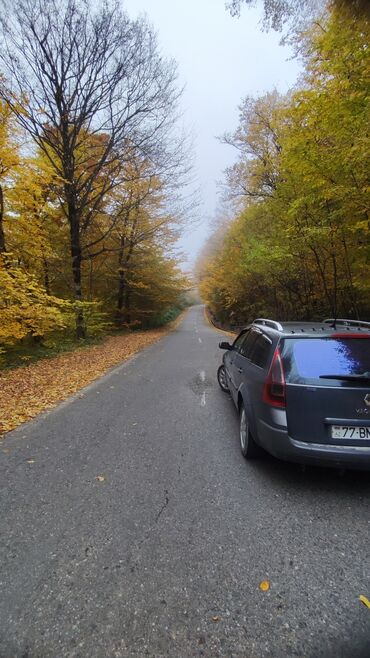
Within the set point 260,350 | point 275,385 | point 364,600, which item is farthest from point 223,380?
point 364,600

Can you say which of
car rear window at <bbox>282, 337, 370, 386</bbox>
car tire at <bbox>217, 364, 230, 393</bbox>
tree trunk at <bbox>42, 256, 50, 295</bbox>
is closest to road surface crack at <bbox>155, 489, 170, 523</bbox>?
car rear window at <bbox>282, 337, 370, 386</bbox>

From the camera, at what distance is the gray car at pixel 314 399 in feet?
9.70

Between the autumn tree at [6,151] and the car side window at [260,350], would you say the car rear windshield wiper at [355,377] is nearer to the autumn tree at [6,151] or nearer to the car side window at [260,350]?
the car side window at [260,350]

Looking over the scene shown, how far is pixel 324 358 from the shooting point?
3244mm

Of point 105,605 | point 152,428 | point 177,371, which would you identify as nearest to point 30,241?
point 177,371

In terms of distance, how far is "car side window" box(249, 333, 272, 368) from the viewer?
3678 millimetres

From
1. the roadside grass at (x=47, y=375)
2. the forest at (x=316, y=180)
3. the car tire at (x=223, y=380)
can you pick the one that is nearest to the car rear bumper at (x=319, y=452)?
the car tire at (x=223, y=380)

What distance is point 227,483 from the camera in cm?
326

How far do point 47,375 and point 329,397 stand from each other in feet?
23.9

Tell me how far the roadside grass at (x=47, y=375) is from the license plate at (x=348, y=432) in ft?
14.5

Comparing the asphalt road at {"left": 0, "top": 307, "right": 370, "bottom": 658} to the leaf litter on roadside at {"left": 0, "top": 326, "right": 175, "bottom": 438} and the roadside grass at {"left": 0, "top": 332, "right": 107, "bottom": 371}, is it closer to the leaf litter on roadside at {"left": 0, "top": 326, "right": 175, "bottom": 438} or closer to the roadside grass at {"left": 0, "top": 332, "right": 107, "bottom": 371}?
the leaf litter on roadside at {"left": 0, "top": 326, "right": 175, "bottom": 438}

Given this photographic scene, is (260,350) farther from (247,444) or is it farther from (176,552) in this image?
(176,552)

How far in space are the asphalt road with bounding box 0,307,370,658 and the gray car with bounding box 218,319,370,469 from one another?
1.51 feet

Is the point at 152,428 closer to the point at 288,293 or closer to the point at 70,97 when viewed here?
the point at 288,293
